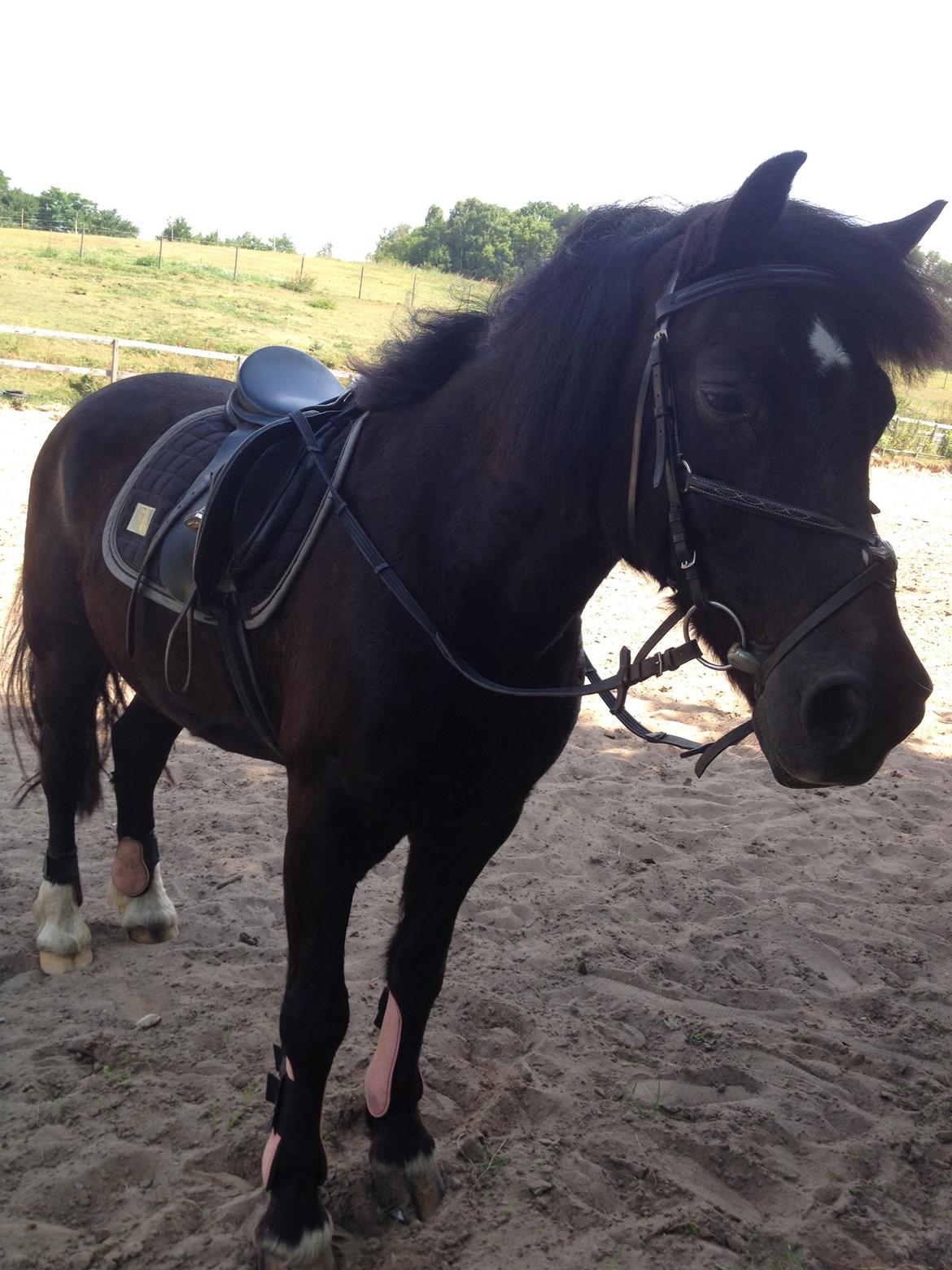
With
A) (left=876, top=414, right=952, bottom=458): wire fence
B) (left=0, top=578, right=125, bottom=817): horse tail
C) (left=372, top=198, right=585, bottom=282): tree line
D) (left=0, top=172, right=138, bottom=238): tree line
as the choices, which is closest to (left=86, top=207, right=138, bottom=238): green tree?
(left=0, top=172, right=138, bottom=238): tree line

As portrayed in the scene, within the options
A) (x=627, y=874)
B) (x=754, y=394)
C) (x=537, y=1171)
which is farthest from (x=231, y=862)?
(x=754, y=394)

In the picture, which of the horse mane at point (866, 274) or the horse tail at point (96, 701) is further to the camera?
the horse tail at point (96, 701)

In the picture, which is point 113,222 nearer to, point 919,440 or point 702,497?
point 919,440

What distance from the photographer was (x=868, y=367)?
1.61 metres

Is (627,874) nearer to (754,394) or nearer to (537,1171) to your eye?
(537,1171)

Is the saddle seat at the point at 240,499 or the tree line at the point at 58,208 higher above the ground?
the tree line at the point at 58,208

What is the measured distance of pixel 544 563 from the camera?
1.96 meters

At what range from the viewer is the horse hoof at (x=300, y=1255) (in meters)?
2.15

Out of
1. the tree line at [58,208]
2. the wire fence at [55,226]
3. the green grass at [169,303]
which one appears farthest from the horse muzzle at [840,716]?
the tree line at [58,208]

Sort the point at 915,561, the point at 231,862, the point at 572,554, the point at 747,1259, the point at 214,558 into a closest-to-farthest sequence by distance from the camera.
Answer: the point at 572,554 < the point at 747,1259 < the point at 214,558 < the point at 231,862 < the point at 915,561

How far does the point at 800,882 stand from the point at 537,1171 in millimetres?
2118

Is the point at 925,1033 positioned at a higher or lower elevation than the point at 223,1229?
higher

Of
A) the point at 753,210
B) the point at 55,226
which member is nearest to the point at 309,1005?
the point at 753,210

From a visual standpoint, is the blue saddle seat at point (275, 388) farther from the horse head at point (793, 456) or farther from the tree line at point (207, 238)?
the tree line at point (207, 238)
